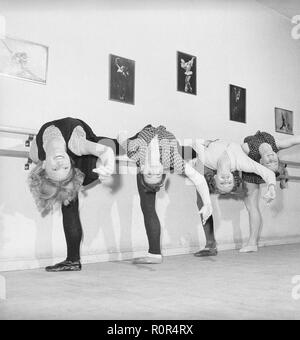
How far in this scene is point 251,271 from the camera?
1604 millimetres

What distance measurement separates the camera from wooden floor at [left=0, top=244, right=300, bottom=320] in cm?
95

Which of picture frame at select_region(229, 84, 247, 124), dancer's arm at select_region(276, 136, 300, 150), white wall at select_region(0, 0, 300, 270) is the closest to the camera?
white wall at select_region(0, 0, 300, 270)

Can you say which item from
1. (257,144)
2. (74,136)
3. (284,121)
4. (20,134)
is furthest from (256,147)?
(20,134)

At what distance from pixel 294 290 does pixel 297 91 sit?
2245 millimetres

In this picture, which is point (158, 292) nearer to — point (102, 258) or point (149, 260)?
point (149, 260)

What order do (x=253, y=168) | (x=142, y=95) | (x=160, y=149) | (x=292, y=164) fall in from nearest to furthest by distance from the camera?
(x=160, y=149)
(x=253, y=168)
(x=142, y=95)
(x=292, y=164)

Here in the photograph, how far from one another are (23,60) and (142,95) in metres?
0.64

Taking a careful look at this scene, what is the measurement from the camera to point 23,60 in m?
1.81

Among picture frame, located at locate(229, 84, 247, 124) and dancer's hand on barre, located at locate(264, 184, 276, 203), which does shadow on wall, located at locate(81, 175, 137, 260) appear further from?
picture frame, located at locate(229, 84, 247, 124)

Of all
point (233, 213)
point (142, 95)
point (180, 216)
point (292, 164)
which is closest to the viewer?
point (142, 95)

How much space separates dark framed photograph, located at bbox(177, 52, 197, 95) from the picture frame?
320mm

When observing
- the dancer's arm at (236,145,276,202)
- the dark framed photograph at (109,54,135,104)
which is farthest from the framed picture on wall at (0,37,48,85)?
the dancer's arm at (236,145,276,202)

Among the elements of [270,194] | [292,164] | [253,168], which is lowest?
[270,194]

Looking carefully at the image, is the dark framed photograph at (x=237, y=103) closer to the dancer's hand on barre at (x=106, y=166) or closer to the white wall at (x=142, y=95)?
the white wall at (x=142, y=95)
